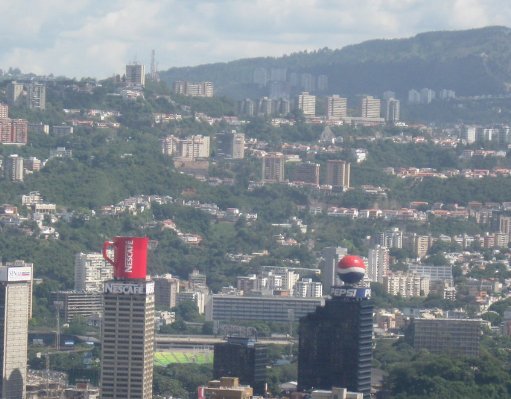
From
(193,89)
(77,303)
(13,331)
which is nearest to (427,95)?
(193,89)

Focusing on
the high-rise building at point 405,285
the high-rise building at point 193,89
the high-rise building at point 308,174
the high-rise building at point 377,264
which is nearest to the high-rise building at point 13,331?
the high-rise building at point 405,285

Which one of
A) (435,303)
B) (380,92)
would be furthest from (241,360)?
(380,92)

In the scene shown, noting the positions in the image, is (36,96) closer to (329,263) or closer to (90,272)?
(329,263)

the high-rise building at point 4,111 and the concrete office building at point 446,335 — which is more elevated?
the high-rise building at point 4,111

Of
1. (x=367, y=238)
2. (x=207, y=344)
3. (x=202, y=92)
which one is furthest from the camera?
(x=202, y=92)

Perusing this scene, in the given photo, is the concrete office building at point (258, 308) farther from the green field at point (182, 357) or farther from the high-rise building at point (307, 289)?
the green field at point (182, 357)

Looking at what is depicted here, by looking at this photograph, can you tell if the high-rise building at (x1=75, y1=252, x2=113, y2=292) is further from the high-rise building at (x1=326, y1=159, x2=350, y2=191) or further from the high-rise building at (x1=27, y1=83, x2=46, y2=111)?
the high-rise building at (x1=27, y1=83, x2=46, y2=111)

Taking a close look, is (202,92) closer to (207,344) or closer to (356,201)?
(356,201)
